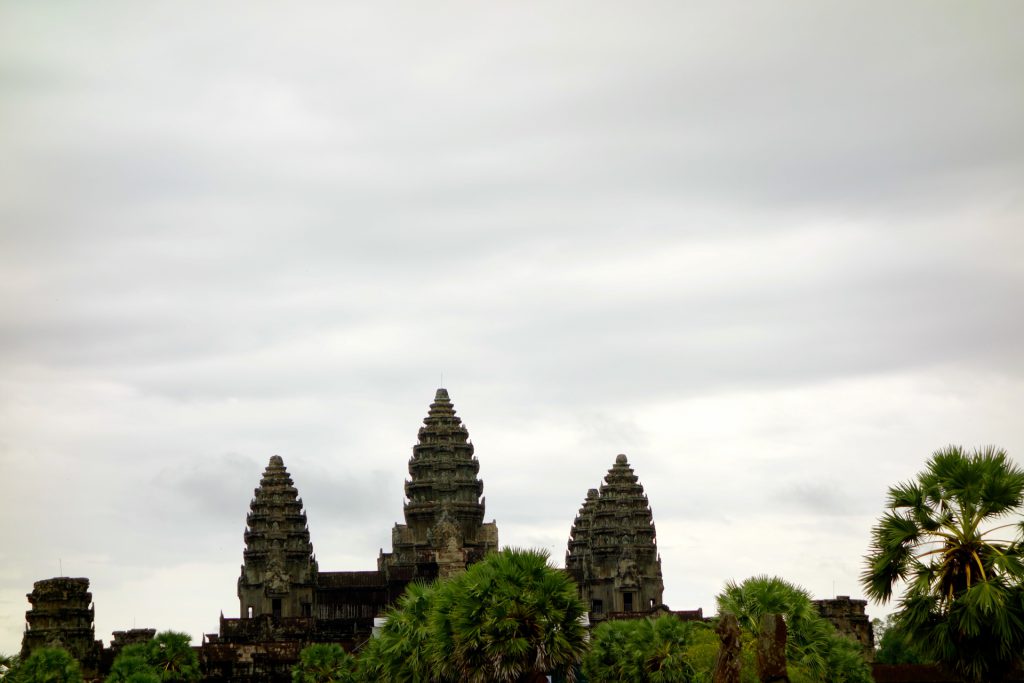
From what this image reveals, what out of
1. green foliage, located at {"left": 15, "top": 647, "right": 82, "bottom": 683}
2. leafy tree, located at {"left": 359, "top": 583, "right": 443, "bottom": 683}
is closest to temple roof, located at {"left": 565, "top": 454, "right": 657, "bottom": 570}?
green foliage, located at {"left": 15, "top": 647, "right": 82, "bottom": 683}

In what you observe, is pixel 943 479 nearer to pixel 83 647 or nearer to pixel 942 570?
pixel 942 570

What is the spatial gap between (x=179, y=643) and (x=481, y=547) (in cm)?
5371

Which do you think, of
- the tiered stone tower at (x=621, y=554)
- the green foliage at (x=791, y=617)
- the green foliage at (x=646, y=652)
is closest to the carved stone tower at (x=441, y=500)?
the tiered stone tower at (x=621, y=554)

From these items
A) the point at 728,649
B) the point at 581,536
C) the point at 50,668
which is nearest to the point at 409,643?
the point at 50,668

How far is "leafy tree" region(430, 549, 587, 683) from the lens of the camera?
143 ft

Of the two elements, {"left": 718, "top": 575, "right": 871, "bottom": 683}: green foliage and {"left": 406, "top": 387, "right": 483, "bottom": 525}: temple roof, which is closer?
{"left": 718, "top": 575, "right": 871, "bottom": 683}: green foliage

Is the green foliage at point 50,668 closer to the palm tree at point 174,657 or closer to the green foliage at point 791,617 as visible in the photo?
the palm tree at point 174,657

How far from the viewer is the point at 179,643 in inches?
2990

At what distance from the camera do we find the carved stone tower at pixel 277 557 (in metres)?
122

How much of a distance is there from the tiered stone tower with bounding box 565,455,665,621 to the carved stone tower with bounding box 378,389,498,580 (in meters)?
8.87

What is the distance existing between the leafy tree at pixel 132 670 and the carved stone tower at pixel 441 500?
167 feet

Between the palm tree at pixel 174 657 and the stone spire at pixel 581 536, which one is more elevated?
the stone spire at pixel 581 536

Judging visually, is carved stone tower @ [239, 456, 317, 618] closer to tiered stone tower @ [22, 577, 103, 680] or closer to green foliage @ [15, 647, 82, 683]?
tiered stone tower @ [22, 577, 103, 680]

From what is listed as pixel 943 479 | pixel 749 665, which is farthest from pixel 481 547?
pixel 943 479
